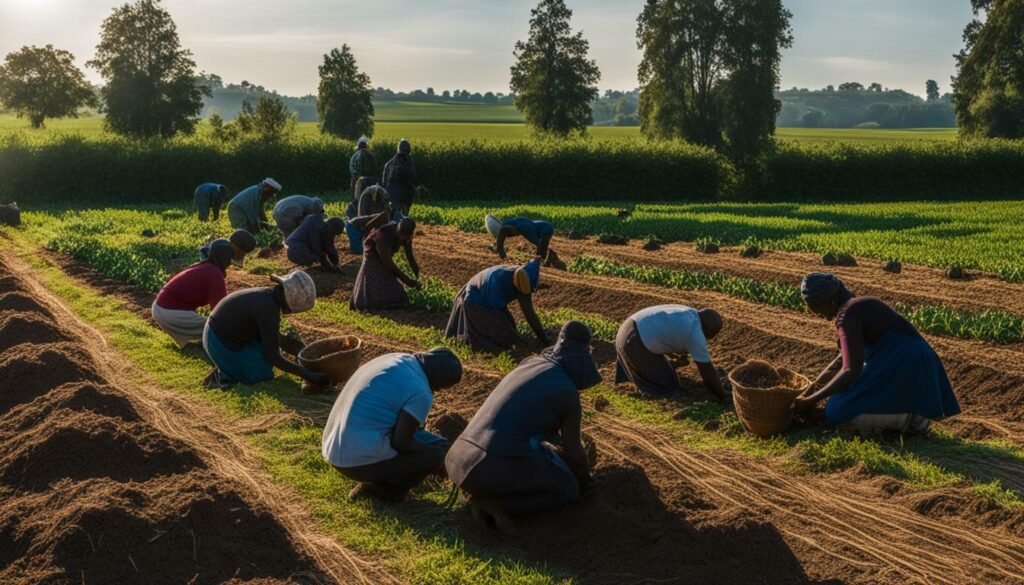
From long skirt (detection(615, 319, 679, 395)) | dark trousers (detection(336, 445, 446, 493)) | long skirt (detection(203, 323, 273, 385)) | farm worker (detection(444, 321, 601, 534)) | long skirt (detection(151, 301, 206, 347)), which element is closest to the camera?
farm worker (detection(444, 321, 601, 534))

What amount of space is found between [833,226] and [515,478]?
19.3 metres

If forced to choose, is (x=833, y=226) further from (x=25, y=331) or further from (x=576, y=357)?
(x=576, y=357)

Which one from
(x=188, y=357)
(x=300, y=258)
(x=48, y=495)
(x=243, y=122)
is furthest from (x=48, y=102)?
(x=48, y=495)

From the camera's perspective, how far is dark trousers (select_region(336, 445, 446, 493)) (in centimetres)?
666

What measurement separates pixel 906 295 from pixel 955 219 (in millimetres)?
13122

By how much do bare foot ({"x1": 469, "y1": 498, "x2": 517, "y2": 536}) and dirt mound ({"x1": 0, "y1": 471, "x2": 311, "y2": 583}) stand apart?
3.78ft

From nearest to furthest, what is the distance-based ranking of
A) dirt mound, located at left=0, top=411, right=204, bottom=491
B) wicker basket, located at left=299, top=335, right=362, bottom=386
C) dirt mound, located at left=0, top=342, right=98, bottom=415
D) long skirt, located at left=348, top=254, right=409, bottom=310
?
dirt mound, located at left=0, top=411, right=204, bottom=491 → dirt mound, located at left=0, top=342, right=98, bottom=415 → wicker basket, located at left=299, top=335, right=362, bottom=386 → long skirt, located at left=348, top=254, right=409, bottom=310

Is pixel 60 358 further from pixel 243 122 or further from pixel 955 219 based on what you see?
pixel 243 122

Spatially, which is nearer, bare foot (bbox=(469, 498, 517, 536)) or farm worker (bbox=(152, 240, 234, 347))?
bare foot (bbox=(469, 498, 517, 536))

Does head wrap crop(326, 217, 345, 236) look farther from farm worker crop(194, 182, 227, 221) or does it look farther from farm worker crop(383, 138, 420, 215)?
farm worker crop(194, 182, 227, 221)

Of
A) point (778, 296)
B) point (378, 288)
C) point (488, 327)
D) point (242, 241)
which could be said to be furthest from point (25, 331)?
point (778, 296)

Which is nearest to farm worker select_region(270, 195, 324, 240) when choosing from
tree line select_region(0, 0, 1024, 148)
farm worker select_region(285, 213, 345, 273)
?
farm worker select_region(285, 213, 345, 273)

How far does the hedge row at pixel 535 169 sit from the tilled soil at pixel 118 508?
2542 centimetres

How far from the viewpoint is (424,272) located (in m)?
17.0
